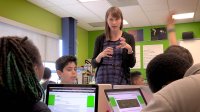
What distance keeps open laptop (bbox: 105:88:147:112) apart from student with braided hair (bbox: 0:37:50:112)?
600 mm

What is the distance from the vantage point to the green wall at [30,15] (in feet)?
15.5

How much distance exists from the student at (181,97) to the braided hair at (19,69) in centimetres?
46

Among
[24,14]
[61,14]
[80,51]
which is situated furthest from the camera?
[80,51]

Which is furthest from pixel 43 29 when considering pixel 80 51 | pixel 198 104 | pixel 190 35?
pixel 198 104

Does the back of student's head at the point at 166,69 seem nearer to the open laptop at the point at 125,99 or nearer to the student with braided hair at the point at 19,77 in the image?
the student with braided hair at the point at 19,77

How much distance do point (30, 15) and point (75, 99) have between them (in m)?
4.05

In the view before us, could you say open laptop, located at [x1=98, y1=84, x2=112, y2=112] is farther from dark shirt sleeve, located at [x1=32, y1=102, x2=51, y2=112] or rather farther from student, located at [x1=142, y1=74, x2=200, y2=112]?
student, located at [x1=142, y1=74, x2=200, y2=112]

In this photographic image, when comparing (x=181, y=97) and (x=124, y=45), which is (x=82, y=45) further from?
(x=181, y=97)

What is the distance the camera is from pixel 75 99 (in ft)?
5.36

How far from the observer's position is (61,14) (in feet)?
20.8

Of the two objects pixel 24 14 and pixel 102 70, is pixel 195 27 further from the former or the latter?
pixel 102 70

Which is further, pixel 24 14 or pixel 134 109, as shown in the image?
pixel 24 14

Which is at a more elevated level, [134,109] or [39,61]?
[39,61]

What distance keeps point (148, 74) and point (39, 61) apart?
414mm
